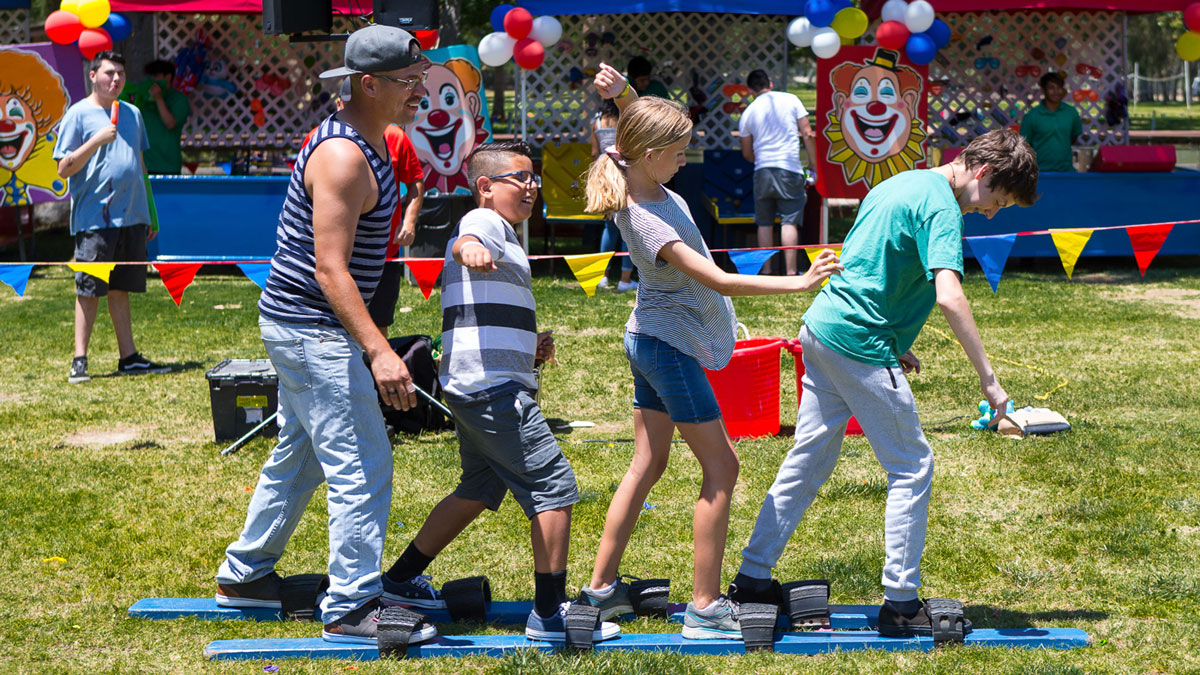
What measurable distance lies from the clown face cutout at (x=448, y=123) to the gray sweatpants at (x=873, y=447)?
780 cm

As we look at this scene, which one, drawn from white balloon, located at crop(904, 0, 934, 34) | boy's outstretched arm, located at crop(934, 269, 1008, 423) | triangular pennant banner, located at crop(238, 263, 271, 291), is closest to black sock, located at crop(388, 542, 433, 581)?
boy's outstretched arm, located at crop(934, 269, 1008, 423)

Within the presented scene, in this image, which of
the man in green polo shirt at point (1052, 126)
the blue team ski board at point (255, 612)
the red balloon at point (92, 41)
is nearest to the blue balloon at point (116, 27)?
the red balloon at point (92, 41)

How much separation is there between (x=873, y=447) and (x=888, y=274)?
53cm

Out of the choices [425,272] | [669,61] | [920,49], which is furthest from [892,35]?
[425,272]

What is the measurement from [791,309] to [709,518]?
663 cm

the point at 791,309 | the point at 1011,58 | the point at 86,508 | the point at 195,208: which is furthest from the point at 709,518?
the point at 1011,58

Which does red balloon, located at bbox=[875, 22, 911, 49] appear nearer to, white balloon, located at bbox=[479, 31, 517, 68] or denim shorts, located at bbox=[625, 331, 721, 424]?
white balloon, located at bbox=[479, 31, 517, 68]

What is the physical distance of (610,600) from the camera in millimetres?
4016

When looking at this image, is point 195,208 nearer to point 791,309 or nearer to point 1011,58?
point 791,309

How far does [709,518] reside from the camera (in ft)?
12.5

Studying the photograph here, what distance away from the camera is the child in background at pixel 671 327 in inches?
146

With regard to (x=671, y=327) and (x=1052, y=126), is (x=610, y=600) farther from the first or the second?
(x=1052, y=126)

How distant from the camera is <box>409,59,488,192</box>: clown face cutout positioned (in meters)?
11.3

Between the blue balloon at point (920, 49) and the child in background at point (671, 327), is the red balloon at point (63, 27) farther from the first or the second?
the child in background at point (671, 327)
